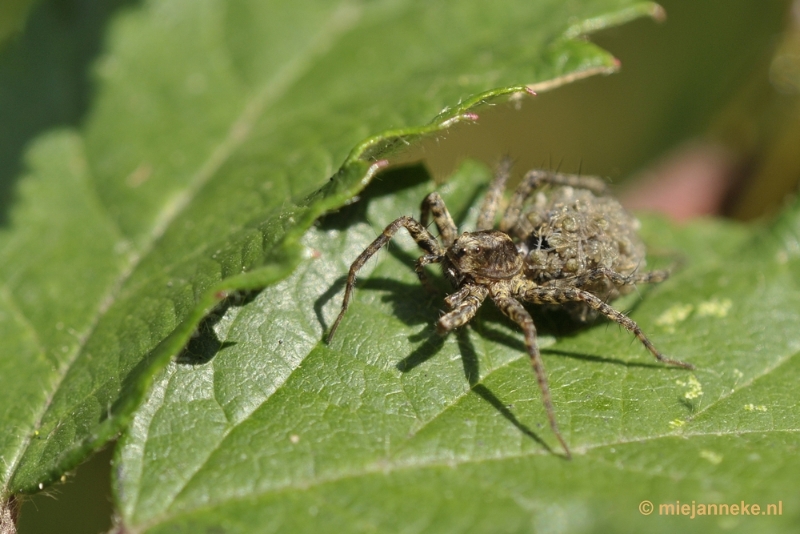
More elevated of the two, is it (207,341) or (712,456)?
(207,341)

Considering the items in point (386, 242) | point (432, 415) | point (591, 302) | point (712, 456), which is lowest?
point (712, 456)

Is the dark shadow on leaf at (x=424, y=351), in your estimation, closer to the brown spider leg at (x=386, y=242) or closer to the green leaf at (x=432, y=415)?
the green leaf at (x=432, y=415)

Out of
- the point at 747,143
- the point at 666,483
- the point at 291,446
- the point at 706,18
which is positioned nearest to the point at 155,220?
the point at 291,446

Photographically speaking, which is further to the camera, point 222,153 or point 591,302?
point 222,153

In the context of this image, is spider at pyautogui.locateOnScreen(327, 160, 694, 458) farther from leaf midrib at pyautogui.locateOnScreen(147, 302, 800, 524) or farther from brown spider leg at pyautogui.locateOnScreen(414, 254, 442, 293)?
leaf midrib at pyautogui.locateOnScreen(147, 302, 800, 524)

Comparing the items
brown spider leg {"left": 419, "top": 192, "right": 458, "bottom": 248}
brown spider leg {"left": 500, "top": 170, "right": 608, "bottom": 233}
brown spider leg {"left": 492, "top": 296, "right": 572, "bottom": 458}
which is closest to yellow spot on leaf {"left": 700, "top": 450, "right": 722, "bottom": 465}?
brown spider leg {"left": 492, "top": 296, "right": 572, "bottom": 458}

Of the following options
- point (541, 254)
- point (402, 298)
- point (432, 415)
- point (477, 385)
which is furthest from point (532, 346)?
point (541, 254)

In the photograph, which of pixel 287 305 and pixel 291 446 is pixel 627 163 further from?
pixel 291 446

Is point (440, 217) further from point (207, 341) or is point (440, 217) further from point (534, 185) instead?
point (207, 341)
